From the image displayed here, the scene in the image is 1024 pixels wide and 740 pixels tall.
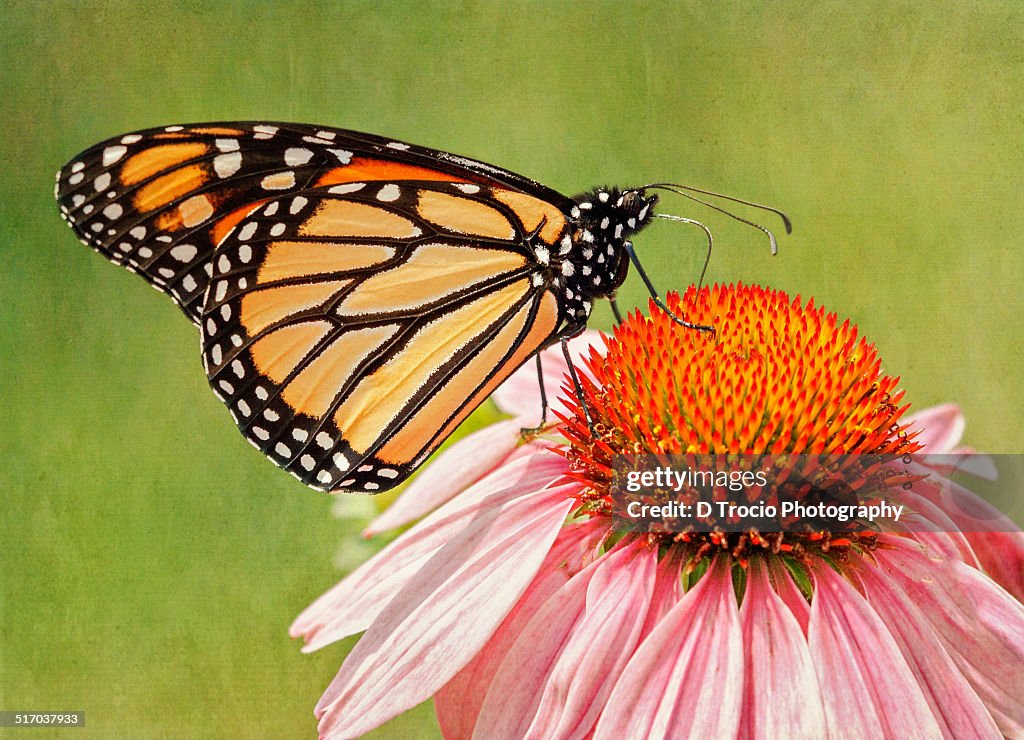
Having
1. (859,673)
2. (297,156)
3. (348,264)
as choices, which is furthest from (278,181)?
(859,673)

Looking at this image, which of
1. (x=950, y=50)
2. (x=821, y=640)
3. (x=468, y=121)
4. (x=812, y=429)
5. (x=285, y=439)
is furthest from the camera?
(x=468, y=121)

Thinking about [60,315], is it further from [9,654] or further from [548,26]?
[548,26]

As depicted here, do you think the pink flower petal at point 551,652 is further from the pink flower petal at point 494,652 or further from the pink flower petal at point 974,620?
the pink flower petal at point 974,620

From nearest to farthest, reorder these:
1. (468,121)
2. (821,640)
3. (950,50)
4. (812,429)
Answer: (821,640)
(812,429)
(950,50)
(468,121)

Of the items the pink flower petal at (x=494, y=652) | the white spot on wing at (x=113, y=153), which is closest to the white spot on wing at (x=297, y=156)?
the white spot on wing at (x=113, y=153)

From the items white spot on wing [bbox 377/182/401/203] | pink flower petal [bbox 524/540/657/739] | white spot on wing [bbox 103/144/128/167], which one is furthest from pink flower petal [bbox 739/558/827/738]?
white spot on wing [bbox 103/144/128/167]

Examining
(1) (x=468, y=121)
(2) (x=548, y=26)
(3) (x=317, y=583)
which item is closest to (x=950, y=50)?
(2) (x=548, y=26)

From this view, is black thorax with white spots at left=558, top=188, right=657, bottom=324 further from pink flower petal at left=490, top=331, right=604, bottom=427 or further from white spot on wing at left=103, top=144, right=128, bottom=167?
white spot on wing at left=103, top=144, right=128, bottom=167
